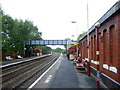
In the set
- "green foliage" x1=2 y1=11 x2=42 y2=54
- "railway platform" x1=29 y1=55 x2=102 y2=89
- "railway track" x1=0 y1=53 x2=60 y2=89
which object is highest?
"green foliage" x1=2 y1=11 x2=42 y2=54

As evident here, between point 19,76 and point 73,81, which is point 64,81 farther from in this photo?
point 19,76

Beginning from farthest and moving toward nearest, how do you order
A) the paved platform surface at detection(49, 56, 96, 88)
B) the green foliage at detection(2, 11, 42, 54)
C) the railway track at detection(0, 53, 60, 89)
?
the green foliage at detection(2, 11, 42, 54)
the railway track at detection(0, 53, 60, 89)
the paved platform surface at detection(49, 56, 96, 88)

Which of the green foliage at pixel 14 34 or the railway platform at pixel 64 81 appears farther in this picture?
the green foliage at pixel 14 34

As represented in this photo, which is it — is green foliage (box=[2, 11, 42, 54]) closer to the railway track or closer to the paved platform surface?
the railway track

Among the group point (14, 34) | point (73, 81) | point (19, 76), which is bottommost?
point (19, 76)

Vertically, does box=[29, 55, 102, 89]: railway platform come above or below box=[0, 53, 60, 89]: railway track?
above

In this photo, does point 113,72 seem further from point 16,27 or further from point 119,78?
point 16,27

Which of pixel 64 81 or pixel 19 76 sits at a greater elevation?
pixel 64 81

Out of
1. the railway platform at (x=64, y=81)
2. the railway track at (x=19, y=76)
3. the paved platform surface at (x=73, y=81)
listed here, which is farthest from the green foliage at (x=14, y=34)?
the paved platform surface at (x=73, y=81)

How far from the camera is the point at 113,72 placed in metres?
8.68

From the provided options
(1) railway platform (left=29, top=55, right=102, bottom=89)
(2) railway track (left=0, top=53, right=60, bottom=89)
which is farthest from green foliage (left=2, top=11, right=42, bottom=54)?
(1) railway platform (left=29, top=55, right=102, bottom=89)

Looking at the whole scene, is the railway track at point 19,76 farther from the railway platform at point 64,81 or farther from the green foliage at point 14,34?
the green foliage at point 14,34

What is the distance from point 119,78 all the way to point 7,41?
180 ft

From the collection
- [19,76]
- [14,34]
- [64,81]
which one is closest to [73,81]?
[64,81]
